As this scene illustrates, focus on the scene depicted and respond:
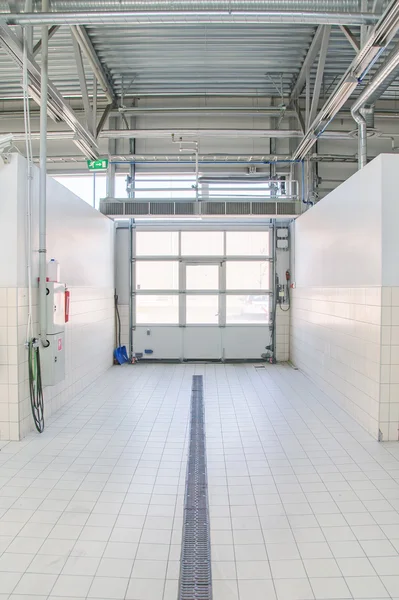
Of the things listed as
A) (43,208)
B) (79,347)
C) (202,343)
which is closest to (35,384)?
(79,347)

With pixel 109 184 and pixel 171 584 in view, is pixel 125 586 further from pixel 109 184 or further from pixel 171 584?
pixel 109 184

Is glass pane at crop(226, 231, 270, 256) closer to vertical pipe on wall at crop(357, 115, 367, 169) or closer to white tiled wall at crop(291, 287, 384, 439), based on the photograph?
white tiled wall at crop(291, 287, 384, 439)

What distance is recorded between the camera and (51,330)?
156 inches

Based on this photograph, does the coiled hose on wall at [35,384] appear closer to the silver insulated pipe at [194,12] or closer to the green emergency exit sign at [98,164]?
the silver insulated pipe at [194,12]

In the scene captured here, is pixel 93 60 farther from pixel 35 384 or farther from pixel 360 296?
pixel 360 296

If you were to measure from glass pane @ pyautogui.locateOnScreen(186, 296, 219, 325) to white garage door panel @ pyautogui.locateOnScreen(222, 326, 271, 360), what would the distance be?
382 millimetres

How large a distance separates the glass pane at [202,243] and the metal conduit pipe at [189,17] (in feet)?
14.7

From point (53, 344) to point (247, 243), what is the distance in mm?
4695

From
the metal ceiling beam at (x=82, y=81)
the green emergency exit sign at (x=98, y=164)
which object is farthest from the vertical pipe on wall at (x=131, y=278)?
the metal ceiling beam at (x=82, y=81)

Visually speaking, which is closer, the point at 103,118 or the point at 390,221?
the point at 390,221

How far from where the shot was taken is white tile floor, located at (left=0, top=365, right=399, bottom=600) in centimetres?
187

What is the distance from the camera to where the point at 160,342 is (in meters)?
Result: 7.55

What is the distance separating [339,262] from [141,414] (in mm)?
3087

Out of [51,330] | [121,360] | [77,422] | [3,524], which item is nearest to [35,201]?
[51,330]
